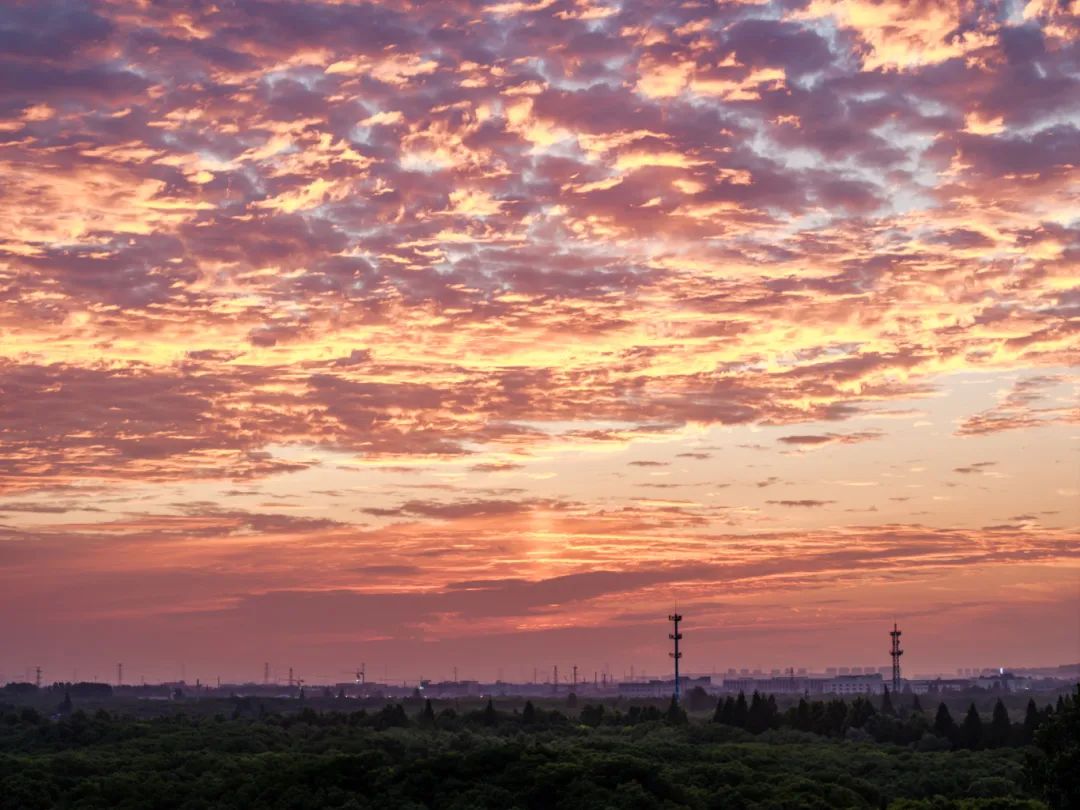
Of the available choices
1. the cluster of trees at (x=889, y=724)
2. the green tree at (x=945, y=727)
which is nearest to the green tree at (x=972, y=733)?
the cluster of trees at (x=889, y=724)

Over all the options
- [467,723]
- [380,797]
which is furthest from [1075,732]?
[467,723]

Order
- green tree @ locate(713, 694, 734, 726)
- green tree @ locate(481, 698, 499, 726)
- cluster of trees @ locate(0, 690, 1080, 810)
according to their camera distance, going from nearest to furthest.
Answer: cluster of trees @ locate(0, 690, 1080, 810), green tree @ locate(713, 694, 734, 726), green tree @ locate(481, 698, 499, 726)

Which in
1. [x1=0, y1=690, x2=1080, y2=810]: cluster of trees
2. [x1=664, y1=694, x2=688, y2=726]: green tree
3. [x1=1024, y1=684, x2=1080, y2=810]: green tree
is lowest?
[x1=0, y1=690, x2=1080, y2=810]: cluster of trees

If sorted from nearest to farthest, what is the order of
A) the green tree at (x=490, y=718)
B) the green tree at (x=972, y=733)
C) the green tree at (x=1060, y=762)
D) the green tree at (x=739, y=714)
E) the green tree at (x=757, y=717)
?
the green tree at (x=1060, y=762) → the green tree at (x=972, y=733) → the green tree at (x=757, y=717) → the green tree at (x=739, y=714) → the green tree at (x=490, y=718)

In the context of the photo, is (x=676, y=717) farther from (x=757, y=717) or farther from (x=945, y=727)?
(x=945, y=727)

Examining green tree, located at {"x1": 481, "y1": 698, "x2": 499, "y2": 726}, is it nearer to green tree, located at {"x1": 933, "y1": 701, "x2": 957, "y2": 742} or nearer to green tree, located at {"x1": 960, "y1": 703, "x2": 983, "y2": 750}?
green tree, located at {"x1": 933, "y1": 701, "x2": 957, "y2": 742}

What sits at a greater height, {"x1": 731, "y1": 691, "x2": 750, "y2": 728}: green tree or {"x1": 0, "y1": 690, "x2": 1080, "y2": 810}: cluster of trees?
{"x1": 731, "y1": 691, "x2": 750, "y2": 728}: green tree

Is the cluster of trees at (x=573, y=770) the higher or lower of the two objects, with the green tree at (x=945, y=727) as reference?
lower


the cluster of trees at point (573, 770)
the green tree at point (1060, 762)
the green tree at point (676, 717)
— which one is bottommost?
the cluster of trees at point (573, 770)

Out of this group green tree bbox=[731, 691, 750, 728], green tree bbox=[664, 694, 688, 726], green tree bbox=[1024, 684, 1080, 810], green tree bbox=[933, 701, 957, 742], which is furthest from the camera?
green tree bbox=[664, 694, 688, 726]

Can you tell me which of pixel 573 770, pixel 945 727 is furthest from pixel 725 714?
pixel 573 770

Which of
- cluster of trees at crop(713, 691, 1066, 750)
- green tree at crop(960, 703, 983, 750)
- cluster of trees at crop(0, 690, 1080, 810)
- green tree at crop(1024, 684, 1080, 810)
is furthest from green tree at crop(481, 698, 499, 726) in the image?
green tree at crop(1024, 684, 1080, 810)

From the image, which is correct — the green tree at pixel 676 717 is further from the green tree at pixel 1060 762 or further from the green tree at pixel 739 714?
the green tree at pixel 1060 762

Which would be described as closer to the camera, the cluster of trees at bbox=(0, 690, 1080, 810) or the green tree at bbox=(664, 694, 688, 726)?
the cluster of trees at bbox=(0, 690, 1080, 810)
